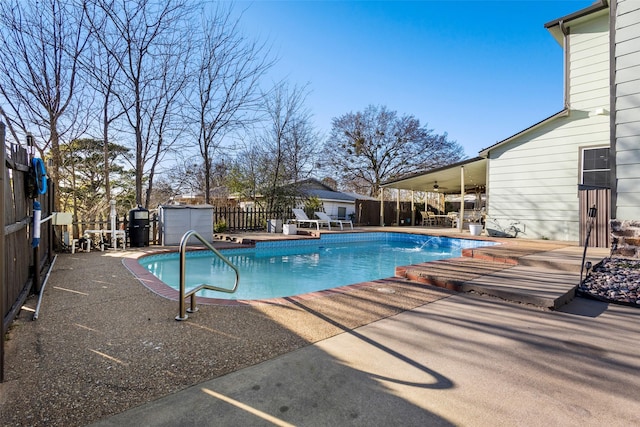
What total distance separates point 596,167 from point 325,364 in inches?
376

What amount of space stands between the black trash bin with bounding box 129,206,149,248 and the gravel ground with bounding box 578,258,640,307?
8.82 m

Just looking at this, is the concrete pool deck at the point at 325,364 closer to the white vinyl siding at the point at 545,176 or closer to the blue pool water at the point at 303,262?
the blue pool water at the point at 303,262

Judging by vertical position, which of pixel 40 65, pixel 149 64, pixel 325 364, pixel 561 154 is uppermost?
pixel 149 64

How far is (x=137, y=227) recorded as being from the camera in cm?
805

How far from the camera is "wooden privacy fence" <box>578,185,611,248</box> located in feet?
22.4

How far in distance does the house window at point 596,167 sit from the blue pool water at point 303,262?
2940 millimetres

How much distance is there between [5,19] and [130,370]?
983 centimetres

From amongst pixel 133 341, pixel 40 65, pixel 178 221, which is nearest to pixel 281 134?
pixel 178 221

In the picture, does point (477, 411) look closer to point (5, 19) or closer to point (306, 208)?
point (5, 19)

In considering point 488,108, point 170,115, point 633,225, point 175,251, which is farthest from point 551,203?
point 488,108

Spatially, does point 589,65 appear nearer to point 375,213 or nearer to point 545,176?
point 545,176

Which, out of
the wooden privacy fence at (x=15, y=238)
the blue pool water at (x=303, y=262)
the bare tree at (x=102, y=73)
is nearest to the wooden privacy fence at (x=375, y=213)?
the blue pool water at (x=303, y=262)

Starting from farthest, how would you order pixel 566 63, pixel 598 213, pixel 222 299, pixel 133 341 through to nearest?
pixel 566 63, pixel 598 213, pixel 222 299, pixel 133 341

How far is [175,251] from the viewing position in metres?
7.72
